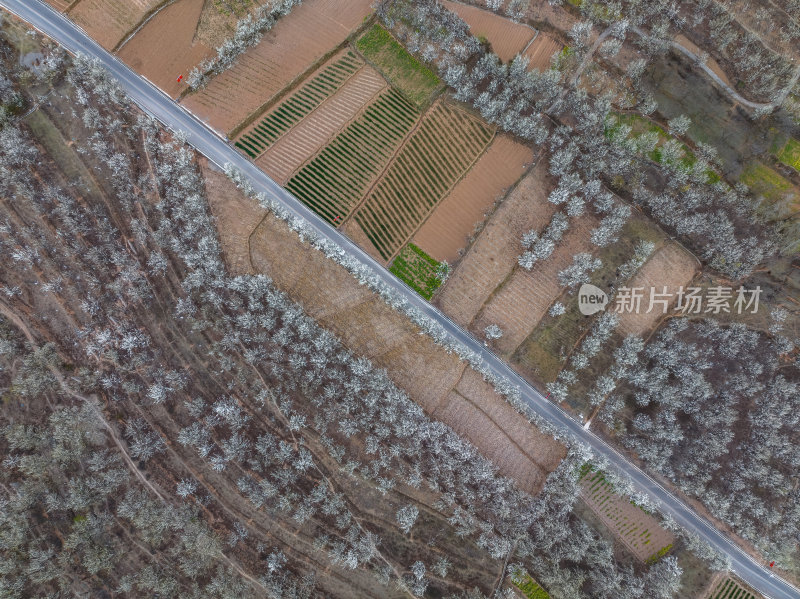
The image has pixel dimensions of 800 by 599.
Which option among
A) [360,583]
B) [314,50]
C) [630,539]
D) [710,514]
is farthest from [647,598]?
[314,50]

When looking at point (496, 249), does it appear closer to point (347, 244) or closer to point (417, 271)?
point (417, 271)

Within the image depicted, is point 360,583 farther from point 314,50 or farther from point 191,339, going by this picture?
point 314,50

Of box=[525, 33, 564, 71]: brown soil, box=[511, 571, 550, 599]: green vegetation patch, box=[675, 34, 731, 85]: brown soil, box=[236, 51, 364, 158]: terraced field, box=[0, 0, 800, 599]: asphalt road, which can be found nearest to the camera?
box=[511, 571, 550, 599]: green vegetation patch

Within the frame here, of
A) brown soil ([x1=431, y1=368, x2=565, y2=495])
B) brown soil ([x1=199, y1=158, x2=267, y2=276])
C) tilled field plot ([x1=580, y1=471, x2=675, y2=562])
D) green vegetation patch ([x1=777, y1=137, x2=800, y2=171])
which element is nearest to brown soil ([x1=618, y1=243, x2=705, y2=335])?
green vegetation patch ([x1=777, y1=137, x2=800, y2=171])

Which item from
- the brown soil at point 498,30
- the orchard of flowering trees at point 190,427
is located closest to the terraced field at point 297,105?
the orchard of flowering trees at point 190,427

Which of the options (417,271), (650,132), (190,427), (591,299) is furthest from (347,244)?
(650,132)

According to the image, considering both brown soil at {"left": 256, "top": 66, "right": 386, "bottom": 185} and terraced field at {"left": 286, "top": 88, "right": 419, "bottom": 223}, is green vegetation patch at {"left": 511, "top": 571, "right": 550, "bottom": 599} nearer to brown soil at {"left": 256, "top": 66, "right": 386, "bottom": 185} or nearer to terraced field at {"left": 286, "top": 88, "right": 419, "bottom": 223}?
terraced field at {"left": 286, "top": 88, "right": 419, "bottom": 223}
